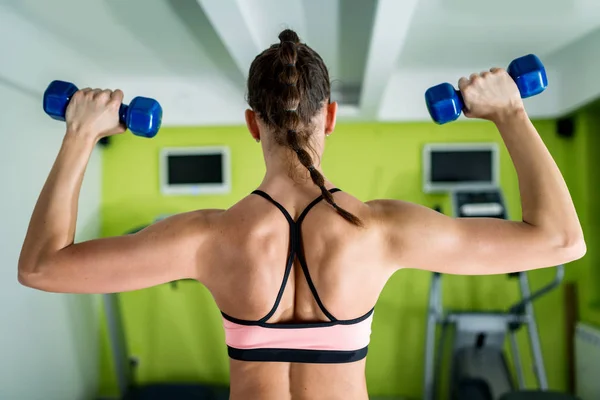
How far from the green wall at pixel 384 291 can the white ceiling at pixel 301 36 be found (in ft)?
0.82

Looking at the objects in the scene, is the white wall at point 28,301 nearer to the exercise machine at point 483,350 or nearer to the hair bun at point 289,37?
the hair bun at point 289,37

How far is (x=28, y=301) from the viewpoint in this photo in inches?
110

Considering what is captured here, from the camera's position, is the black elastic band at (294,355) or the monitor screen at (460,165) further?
the monitor screen at (460,165)

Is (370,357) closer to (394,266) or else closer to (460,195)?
(460,195)

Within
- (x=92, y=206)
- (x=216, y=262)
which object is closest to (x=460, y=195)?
(x=216, y=262)

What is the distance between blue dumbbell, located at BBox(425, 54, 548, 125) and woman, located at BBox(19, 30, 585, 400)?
0.11ft

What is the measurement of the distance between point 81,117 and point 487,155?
3.24 metres

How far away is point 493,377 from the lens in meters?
3.06

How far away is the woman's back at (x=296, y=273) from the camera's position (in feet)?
3.29

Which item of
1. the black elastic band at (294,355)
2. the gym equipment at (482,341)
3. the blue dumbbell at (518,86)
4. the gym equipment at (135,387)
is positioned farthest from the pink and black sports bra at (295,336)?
the gym equipment at (135,387)

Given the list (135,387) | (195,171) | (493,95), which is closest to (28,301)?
(135,387)

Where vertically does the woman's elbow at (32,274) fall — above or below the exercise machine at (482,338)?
above

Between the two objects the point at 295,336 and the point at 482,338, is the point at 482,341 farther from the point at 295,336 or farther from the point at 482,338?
the point at 295,336

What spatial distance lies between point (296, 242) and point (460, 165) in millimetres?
2893
